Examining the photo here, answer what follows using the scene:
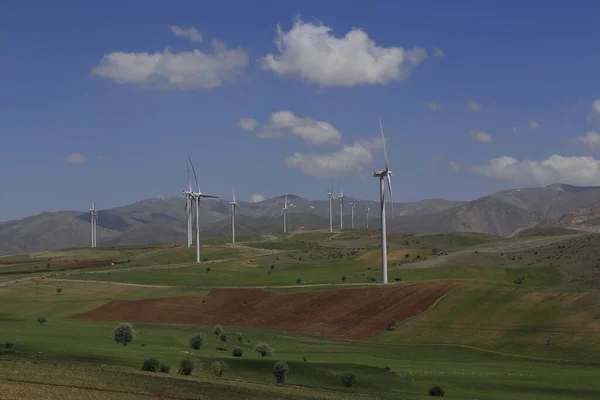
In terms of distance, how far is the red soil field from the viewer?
11494 cm

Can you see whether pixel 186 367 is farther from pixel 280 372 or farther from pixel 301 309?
pixel 301 309

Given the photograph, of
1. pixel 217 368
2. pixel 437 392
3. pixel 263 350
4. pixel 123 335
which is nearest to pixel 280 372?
pixel 217 368

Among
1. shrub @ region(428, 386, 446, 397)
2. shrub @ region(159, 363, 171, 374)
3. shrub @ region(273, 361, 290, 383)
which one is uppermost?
shrub @ region(159, 363, 171, 374)

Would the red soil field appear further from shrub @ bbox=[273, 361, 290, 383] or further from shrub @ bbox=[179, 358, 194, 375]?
shrub @ bbox=[179, 358, 194, 375]

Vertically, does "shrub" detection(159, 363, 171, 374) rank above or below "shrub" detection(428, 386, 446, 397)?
above

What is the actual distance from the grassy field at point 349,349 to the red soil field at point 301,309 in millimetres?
3757

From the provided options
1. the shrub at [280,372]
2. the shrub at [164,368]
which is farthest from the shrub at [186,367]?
the shrub at [280,372]

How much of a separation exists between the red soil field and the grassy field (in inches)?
148

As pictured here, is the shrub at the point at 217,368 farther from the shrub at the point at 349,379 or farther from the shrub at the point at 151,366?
the shrub at the point at 349,379

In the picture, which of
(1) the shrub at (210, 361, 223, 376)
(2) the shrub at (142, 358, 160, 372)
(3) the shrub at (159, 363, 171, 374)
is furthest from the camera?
(1) the shrub at (210, 361, 223, 376)

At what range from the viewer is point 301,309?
125m

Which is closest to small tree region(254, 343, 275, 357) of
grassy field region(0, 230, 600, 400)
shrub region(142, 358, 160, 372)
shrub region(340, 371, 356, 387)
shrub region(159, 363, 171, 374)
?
grassy field region(0, 230, 600, 400)

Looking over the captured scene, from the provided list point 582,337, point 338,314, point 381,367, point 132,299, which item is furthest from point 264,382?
point 132,299

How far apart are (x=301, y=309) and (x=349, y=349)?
31416 millimetres
